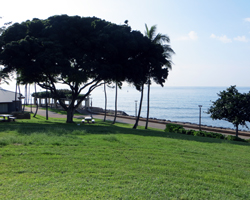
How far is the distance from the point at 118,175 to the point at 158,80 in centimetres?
1744

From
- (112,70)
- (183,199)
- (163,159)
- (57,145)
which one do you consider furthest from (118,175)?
(112,70)

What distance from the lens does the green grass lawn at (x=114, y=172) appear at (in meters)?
→ 5.21

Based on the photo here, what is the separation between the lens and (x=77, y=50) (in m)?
20.0

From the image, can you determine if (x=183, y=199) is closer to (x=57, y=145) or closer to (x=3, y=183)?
(x=3, y=183)

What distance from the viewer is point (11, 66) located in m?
20.5

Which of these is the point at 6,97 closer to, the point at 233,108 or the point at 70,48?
the point at 70,48

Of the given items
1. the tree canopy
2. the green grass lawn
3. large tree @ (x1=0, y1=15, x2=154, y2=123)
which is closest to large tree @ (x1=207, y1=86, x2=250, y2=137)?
the tree canopy

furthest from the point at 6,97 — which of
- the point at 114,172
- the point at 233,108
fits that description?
the point at 114,172

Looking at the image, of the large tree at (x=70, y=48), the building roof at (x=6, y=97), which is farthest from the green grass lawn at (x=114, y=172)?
the building roof at (x=6, y=97)

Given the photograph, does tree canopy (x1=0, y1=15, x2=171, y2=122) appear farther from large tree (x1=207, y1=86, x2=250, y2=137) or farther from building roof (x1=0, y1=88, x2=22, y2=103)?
building roof (x1=0, y1=88, x2=22, y2=103)

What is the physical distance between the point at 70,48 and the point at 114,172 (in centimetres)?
1575

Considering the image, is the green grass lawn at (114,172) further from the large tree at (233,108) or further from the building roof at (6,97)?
the building roof at (6,97)

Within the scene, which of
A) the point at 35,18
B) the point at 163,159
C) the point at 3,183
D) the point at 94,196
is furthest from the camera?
the point at 35,18

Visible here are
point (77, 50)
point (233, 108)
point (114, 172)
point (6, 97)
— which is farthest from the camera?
point (6, 97)
